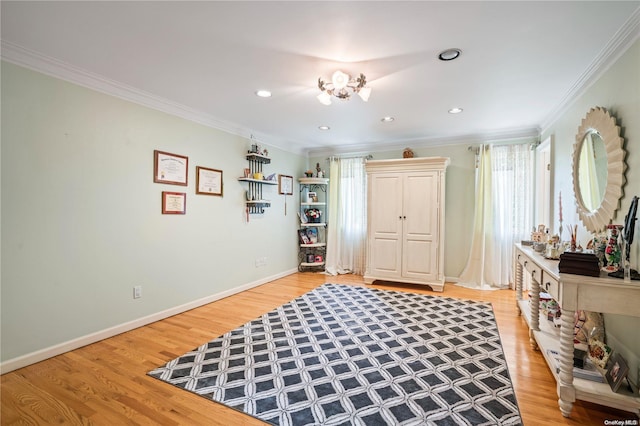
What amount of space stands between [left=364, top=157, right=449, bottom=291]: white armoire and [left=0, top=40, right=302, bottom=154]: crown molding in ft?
7.97

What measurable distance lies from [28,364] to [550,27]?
14.3 ft

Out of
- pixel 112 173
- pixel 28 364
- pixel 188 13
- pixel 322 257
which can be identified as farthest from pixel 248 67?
pixel 322 257

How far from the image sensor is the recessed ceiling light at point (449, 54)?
2.10 meters

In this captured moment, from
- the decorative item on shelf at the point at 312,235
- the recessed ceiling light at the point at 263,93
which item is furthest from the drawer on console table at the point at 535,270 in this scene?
the decorative item on shelf at the point at 312,235

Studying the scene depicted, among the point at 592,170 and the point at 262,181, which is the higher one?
the point at 262,181

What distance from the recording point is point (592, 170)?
2.31 metres

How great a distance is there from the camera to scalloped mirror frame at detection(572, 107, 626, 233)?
6.26 feet

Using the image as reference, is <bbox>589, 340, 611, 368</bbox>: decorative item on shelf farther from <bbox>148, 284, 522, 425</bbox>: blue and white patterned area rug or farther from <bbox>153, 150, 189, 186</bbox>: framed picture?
<bbox>153, 150, 189, 186</bbox>: framed picture

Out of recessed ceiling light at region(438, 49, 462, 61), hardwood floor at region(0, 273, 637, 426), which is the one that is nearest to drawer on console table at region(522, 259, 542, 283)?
hardwood floor at region(0, 273, 637, 426)

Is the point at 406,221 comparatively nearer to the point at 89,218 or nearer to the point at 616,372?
the point at 616,372

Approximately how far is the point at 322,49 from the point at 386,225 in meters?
3.05

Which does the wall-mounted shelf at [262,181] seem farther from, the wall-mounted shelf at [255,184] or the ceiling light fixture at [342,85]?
the ceiling light fixture at [342,85]

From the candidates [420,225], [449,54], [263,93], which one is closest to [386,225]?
[420,225]

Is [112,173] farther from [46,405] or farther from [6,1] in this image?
[46,405]
